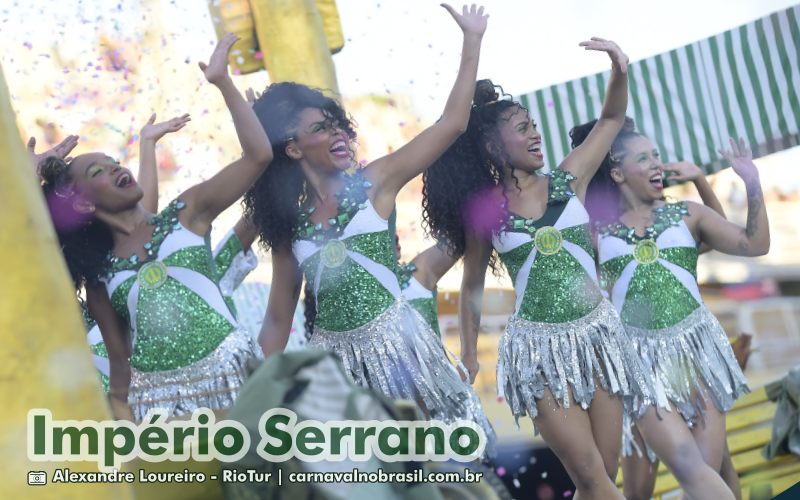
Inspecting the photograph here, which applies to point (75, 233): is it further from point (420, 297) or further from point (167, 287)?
point (420, 297)

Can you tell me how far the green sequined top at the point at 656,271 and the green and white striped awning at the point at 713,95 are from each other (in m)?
2.51

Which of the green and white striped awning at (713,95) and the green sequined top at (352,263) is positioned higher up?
the green and white striped awning at (713,95)

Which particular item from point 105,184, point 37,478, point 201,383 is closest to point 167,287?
point 201,383

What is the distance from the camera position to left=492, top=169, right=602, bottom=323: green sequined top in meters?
3.76

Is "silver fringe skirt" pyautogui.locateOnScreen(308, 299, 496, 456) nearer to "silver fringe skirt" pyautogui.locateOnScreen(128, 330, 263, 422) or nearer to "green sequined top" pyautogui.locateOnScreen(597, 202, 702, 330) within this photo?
"silver fringe skirt" pyautogui.locateOnScreen(128, 330, 263, 422)

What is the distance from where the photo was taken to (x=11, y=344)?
185cm

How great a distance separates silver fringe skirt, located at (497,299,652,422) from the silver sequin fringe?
0.89 ft

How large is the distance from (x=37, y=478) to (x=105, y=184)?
6.69ft

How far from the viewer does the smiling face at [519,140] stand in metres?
3.91

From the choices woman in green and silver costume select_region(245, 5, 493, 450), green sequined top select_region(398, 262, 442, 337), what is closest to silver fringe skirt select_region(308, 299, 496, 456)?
woman in green and silver costume select_region(245, 5, 493, 450)

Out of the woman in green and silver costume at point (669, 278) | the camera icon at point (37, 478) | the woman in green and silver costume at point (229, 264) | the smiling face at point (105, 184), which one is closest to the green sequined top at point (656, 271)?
the woman in green and silver costume at point (669, 278)

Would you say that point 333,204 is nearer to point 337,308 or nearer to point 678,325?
point 337,308

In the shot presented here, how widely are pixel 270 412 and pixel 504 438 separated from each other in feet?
14.0

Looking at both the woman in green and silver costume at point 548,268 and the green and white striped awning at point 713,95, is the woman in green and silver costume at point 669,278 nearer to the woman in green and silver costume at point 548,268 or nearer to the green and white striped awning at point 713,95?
the woman in green and silver costume at point 548,268
